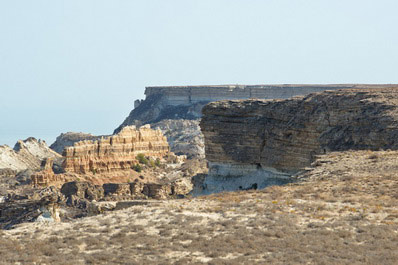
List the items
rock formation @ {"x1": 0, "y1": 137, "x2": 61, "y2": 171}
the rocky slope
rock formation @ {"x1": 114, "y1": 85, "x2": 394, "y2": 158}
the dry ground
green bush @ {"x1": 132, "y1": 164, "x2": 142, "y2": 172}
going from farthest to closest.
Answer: rock formation @ {"x1": 114, "y1": 85, "x2": 394, "y2": 158}, the rocky slope, green bush @ {"x1": 132, "y1": 164, "x2": 142, "y2": 172}, rock formation @ {"x1": 0, "y1": 137, "x2": 61, "y2": 171}, the dry ground

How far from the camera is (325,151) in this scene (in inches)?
1681

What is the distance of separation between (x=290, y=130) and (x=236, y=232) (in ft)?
87.8

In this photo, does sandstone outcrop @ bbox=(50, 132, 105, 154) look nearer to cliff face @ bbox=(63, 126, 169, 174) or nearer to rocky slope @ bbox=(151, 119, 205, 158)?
rocky slope @ bbox=(151, 119, 205, 158)

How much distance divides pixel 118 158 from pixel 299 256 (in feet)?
254

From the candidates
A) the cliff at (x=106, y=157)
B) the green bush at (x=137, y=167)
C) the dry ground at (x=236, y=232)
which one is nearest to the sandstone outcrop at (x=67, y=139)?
the cliff at (x=106, y=157)

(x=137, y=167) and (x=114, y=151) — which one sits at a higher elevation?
(x=114, y=151)

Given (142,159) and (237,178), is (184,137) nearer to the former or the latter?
(142,159)

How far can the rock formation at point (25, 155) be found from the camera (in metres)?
92.1

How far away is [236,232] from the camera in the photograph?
803 inches

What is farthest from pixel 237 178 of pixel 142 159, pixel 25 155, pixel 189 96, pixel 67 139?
pixel 189 96

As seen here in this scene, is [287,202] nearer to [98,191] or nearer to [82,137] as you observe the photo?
[98,191]

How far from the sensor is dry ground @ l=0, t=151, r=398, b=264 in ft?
58.8

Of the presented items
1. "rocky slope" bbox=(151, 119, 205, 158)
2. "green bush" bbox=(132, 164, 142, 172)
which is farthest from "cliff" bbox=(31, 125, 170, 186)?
"rocky slope" bbox=(151, 119, 205, 158)

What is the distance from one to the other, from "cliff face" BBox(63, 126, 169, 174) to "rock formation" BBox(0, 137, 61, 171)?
4893 mm
